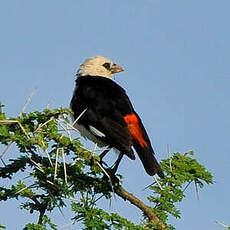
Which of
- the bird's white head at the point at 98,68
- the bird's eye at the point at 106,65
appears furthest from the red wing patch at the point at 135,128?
the bird's eye at the point at 106,65

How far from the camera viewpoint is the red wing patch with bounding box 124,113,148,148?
5.95 meters

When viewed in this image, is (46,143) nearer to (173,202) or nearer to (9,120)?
(9,120)

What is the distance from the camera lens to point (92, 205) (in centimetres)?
346

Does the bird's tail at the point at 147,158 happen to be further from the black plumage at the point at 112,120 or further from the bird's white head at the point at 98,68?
the bird's white head at the point at 98,68

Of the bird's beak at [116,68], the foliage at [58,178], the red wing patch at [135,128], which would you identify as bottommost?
the foliage at [58,178]

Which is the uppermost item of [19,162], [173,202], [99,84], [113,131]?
[99,84]

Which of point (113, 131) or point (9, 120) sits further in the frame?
point (113, 131)

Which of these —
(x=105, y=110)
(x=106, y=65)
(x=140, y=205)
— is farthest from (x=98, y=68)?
(x=140, y=205)

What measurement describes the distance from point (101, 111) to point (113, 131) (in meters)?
0.40

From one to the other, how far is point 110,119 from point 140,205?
2330 mm

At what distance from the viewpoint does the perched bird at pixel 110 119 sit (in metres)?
5.74

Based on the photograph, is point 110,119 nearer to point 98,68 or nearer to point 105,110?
point 105,110

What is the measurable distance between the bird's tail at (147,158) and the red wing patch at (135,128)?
6 cm

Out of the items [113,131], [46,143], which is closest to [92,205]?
[46,143]
